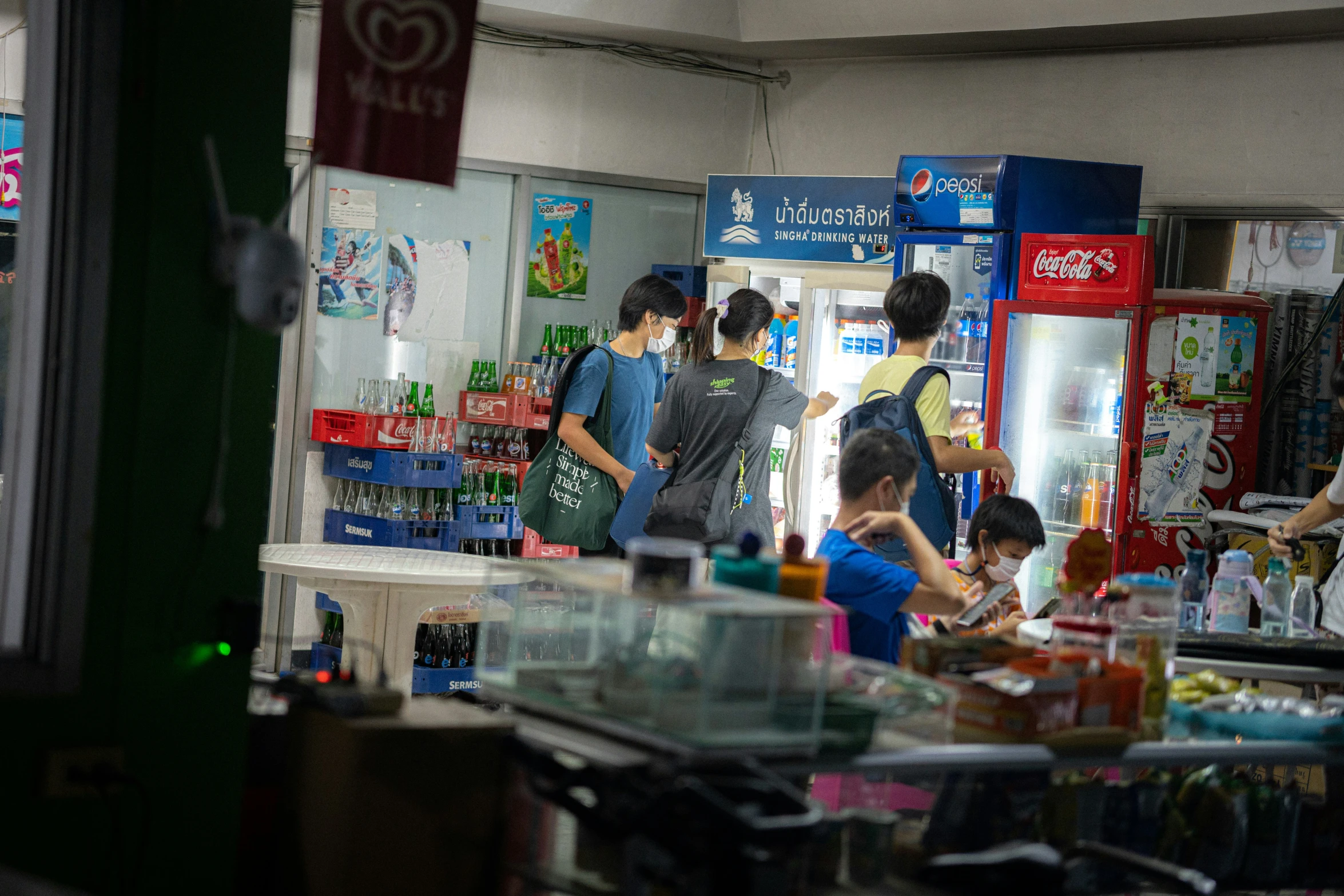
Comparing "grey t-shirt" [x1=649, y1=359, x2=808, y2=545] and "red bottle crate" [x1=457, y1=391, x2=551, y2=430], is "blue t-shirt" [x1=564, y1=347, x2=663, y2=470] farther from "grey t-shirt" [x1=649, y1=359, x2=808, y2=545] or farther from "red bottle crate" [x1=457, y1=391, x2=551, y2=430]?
"red bottle crate" [x1=457, y1=391, x2=551, y2=430]

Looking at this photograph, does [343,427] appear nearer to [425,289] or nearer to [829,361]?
[425,289]

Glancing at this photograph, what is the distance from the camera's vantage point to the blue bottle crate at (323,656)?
736 cm

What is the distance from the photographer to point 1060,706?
297cm

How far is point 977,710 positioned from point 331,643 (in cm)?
526

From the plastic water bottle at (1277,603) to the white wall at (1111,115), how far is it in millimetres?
2850

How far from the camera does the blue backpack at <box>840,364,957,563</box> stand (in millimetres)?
5309

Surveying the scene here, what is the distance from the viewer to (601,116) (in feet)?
27.7

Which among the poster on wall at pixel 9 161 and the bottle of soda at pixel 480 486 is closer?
the poster on wall at pixel 9 161

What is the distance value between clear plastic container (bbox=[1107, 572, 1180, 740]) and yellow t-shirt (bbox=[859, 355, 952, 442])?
233 cm

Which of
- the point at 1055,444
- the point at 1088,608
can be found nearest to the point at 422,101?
the point at 1088,608

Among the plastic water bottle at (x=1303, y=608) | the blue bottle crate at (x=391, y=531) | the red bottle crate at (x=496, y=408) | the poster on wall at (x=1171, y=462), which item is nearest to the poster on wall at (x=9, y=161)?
the blue bottle crate at (x=391, y=531)

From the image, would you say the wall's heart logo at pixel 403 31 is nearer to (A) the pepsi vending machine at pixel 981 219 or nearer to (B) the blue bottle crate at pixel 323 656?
(A) the pepsi vending machine at pixel 981 219

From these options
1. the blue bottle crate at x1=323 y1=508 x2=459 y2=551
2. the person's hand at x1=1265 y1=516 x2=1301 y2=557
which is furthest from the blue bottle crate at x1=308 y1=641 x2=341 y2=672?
the person's hand at x1=1265 y1=516 x2=1301 y2=557

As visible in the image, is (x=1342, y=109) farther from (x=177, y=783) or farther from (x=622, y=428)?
(x=177, y=783)
